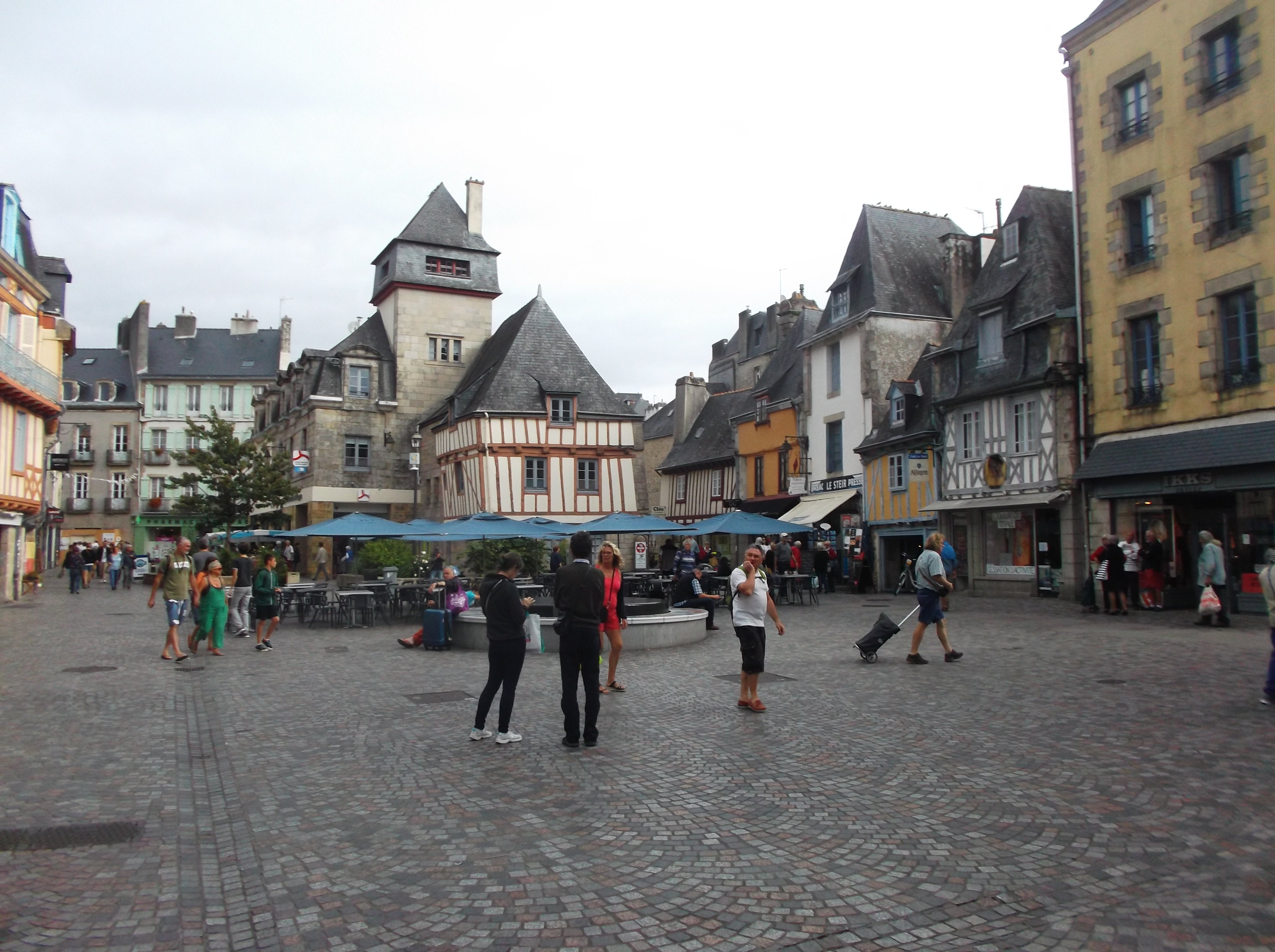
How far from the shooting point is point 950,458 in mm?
23625

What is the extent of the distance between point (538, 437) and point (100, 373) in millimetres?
34467

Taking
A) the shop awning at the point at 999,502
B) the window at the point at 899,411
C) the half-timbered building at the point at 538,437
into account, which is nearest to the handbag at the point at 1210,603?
the shop awning at the point at 999,502

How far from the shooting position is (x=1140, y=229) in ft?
61.2

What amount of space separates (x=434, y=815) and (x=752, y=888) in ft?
6.44

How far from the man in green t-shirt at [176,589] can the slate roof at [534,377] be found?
822 inches

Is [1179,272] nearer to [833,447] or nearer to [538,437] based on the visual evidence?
[833,447]

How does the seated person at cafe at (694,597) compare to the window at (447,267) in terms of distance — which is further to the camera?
the window at (447,267)

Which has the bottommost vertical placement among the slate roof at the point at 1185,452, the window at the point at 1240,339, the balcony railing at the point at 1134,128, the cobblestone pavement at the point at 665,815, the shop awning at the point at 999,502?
the cobblestone pavement at the point at 665,815

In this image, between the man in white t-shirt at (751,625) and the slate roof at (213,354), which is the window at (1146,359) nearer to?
the man in white t-shirt at (751,625)

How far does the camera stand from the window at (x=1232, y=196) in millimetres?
16172

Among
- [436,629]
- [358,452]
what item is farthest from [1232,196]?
[358,452]

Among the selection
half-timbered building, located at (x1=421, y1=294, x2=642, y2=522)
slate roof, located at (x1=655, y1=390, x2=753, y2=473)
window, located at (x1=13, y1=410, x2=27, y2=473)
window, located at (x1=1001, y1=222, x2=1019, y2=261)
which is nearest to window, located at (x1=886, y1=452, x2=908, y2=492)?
window, located at (x1=1001, y1=222, x2=1019, y2=261)

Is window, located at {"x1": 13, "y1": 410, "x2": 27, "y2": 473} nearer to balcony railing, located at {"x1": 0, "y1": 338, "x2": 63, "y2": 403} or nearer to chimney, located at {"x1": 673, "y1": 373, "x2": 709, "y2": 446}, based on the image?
balcony railing, located at {"x1": 0, "y1": 338, "x2": 63, "y2": 403}

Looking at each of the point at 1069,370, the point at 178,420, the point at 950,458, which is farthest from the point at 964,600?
the point at 178,420
